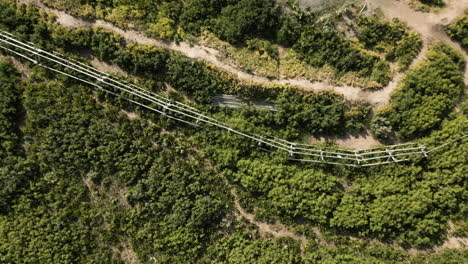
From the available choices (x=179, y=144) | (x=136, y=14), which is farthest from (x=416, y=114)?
(x=136, y=14)

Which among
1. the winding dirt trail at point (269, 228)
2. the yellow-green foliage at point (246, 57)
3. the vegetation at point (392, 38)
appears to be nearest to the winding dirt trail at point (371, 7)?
the yellow-green foliage at point (246, 57)

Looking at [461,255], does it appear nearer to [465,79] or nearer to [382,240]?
[382,240]

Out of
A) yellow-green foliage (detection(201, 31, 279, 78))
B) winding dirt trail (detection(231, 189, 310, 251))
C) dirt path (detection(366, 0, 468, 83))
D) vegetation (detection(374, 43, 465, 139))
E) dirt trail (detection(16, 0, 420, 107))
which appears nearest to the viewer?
vegetation (detection(374, 43, 465, 139))

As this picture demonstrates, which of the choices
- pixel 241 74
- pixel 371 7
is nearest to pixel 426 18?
pixel 371 7

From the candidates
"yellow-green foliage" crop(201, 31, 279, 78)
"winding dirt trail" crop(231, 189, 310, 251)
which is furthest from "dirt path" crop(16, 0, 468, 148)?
"winding dirt trail" crop(231, 189, 310, 251)

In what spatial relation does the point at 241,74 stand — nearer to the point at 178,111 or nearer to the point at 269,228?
the point at 178,111

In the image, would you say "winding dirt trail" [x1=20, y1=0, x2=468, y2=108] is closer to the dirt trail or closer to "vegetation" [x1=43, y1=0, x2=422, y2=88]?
the dirt trail

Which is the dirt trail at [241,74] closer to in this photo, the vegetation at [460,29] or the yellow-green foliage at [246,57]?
the yellow-green foliage at [246,57]

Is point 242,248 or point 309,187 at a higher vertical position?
point 309,187
